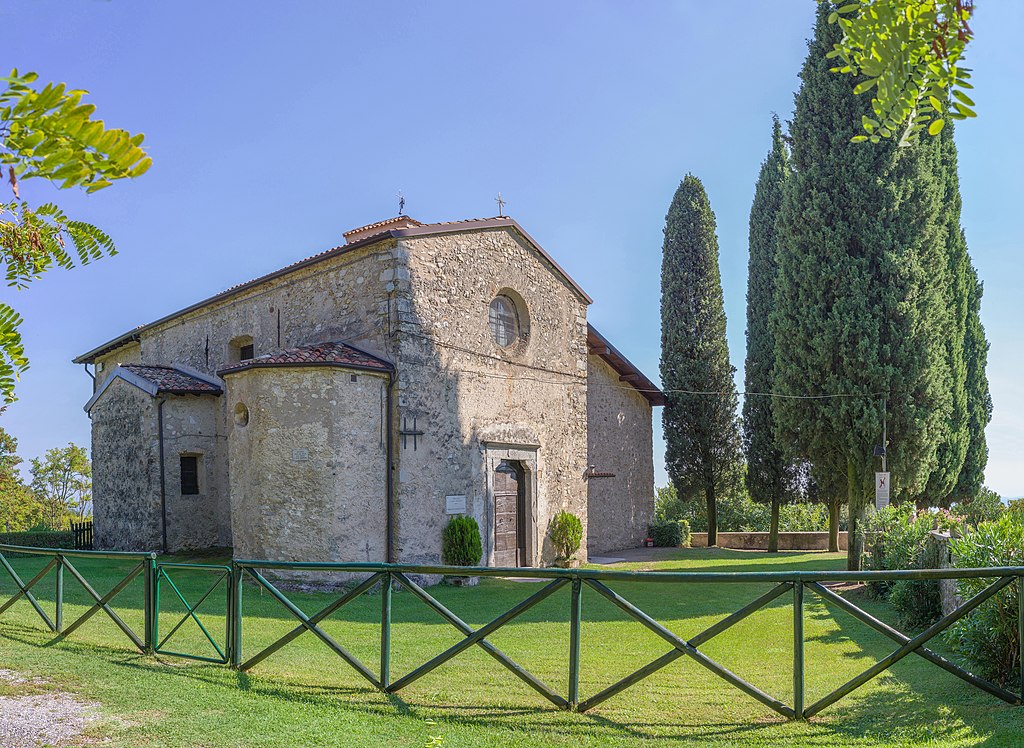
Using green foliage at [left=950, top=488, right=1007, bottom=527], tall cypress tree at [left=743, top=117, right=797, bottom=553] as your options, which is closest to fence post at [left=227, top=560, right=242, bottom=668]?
tall cypress tree at [left=743, top=117, right=797, bottom=553]

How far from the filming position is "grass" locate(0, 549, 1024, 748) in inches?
201

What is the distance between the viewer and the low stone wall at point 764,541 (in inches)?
948

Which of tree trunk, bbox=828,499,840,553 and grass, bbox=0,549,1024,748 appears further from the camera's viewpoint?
tree trunk, bbox=828,499,840,553

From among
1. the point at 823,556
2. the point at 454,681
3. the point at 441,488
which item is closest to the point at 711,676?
the point at 454,681

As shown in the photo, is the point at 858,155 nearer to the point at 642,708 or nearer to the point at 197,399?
the point at 642,708

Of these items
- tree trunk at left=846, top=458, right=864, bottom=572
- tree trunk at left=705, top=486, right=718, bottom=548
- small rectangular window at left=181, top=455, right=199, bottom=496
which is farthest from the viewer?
tree trunk at left=705, top=486, right=718, bottom=548

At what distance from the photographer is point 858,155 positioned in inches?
631

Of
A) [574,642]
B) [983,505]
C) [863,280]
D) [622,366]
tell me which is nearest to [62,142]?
[574,642]

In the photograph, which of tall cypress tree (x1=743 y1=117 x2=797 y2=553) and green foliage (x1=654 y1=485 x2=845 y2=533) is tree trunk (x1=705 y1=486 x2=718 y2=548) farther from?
green foliage (x1=654 y1=485 x2=845 y2=533)

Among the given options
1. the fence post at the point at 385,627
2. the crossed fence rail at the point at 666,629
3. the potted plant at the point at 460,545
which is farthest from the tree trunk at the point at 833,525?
the fence post at the point at 385,627

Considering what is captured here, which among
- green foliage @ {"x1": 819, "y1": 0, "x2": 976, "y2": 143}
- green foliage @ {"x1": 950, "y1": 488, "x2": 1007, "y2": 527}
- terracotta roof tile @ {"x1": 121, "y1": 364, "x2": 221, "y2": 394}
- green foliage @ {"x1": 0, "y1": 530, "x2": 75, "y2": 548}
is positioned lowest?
green foliage @ {"x1": 0, "y1": 530, "x2": 75, "y2": 548}

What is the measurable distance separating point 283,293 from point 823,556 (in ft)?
50.6

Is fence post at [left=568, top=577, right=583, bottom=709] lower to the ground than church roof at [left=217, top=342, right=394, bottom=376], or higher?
lower

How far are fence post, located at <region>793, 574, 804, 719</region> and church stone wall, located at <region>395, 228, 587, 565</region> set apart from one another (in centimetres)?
883
